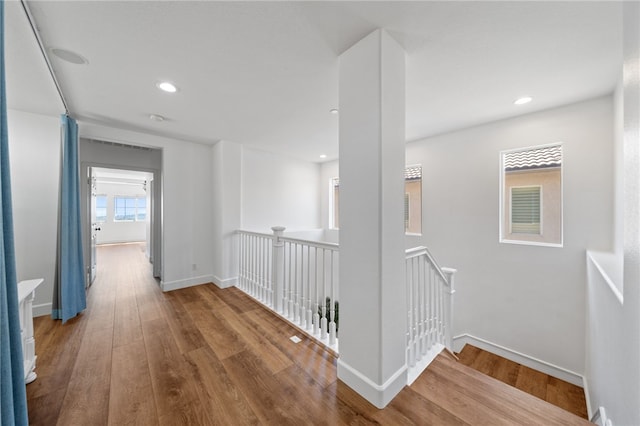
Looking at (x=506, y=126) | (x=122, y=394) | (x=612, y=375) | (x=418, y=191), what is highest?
(x=506, y=126)

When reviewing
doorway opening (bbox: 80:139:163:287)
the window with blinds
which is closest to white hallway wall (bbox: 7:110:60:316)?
doorway opening (bbox: 80:139:163:287)

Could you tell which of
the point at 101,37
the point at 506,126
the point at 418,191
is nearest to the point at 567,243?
the point at 506,126

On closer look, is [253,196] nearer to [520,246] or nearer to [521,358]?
[520,246]

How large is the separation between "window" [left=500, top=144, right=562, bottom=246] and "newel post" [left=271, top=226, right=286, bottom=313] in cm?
285

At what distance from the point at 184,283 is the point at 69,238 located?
154 cm

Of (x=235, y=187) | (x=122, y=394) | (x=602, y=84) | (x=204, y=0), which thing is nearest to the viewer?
(x=204, y=0)

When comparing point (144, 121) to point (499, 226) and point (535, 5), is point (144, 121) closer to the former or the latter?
point (535, 5)

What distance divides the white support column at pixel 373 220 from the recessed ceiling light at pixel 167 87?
1.58 m

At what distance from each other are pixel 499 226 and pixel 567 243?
2.05 ft

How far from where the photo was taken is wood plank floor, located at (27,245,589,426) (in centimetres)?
139

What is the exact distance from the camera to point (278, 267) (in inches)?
113

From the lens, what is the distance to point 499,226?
3.02 metres

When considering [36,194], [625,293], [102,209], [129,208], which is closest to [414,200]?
[625,293]

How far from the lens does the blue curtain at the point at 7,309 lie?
87 cm
